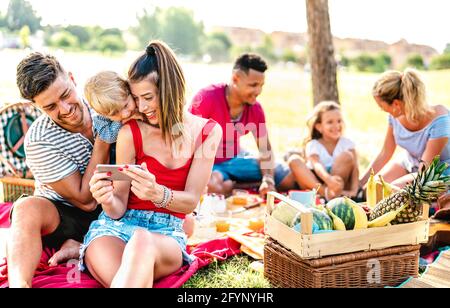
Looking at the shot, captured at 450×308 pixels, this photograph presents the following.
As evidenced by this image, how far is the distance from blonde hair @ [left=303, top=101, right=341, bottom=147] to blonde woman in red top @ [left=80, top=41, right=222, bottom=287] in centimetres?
237

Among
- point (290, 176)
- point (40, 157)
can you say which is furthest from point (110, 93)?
point (290, 176)

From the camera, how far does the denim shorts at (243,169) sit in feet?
18.1

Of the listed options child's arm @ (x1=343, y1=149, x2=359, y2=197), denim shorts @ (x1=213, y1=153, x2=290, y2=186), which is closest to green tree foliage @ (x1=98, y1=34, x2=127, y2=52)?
denim shorts @ (x1=213, y1=153, x2=290, y2=186)

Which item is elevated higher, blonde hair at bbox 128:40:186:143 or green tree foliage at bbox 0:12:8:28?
green tree foliage at bbox 0:12:8:28

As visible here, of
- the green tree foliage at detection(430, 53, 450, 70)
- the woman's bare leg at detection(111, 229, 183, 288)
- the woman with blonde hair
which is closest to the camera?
the woman's bare leg at detection(111, 229, 183, 288)

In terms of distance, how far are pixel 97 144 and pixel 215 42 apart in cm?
4224

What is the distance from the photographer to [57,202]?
343 cm

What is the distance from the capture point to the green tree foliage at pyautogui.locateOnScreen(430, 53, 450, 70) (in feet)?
71.3

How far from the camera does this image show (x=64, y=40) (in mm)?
29156

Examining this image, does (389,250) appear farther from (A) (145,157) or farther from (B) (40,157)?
(B) (40,157)

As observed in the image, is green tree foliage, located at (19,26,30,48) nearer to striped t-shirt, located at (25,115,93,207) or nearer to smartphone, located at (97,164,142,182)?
striped t-shirt, located at (25,115,93,207)

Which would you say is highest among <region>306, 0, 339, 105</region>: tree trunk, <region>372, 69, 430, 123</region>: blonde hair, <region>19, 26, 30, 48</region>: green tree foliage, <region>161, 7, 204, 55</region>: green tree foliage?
<region>161, 7, 204, 55</region>: green tree foliage

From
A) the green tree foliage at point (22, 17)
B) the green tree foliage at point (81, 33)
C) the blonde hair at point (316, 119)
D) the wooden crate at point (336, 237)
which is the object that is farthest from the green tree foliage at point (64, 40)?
the wooden crate at point (336, 237)

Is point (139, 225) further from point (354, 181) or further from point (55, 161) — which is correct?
point (354, 181)
